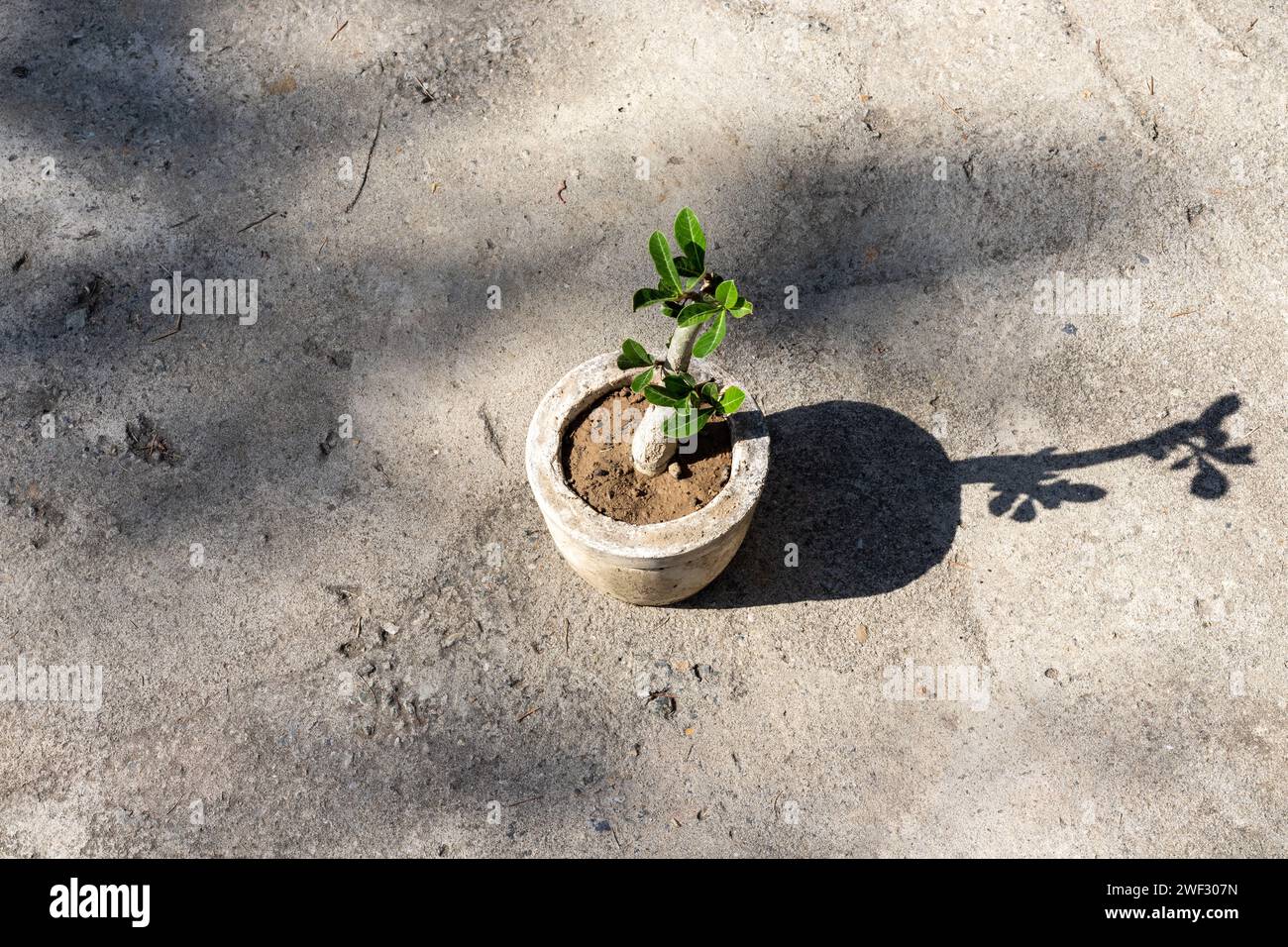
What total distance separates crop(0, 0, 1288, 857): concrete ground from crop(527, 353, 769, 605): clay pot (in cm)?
41

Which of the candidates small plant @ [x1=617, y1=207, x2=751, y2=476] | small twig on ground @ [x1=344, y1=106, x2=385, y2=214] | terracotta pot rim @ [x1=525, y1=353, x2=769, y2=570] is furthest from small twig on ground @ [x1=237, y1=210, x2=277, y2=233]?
small plant @ [x1=617, y1=207, x2=751, y2=476]

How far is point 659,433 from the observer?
3193 millimetres

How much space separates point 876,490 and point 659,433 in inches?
46.1

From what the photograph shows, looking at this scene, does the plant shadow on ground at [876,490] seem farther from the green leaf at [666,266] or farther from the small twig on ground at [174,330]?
the small twig on ground at [174,330]

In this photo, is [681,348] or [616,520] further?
[616,520]

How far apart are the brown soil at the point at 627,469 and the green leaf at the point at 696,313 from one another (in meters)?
0.71

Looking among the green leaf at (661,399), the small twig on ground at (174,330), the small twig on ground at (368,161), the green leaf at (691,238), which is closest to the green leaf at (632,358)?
the green leaf at (661,399)

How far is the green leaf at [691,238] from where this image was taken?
2.75 metres

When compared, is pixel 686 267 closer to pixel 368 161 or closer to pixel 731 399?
pixel 731 399

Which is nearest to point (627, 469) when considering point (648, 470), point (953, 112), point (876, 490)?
point (648, 470)

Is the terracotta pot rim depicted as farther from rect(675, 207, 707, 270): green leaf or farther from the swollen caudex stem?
rect(675, 207, 707, 270): green leaf

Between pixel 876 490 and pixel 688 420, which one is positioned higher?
pixel 688 420

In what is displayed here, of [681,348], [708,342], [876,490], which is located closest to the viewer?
[708,342]

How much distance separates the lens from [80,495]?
390 cm
